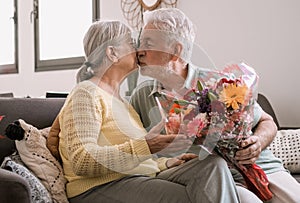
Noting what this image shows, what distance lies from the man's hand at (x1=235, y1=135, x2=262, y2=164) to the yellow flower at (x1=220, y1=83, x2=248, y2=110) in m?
0.16

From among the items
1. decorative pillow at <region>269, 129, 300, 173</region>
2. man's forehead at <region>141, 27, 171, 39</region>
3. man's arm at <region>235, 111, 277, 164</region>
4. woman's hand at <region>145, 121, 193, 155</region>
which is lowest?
decorative pillow at <region>269, 129, 300, 173</region>

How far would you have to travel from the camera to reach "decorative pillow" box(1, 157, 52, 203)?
1.71m

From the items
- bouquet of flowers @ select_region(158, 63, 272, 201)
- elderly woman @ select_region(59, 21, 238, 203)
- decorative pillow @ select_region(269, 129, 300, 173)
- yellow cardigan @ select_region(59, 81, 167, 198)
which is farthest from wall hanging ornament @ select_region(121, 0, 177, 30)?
bouquet of flowers @ select_region(158, 63, 272, 201)

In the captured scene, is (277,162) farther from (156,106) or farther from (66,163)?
(66,163)

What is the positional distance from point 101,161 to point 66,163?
0.84 feet

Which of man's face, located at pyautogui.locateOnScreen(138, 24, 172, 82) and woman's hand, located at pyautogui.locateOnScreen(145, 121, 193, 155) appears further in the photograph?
man's face, located at pyautogui.locateOnScreen(138, 24, 172, 82)

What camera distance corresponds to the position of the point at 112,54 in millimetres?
1884

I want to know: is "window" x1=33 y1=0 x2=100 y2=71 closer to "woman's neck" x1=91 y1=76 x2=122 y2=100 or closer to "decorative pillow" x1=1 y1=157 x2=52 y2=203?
"woman's neck" x1=91 y1=76 x2=122 y2=100

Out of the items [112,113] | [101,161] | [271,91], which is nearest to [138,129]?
[112,113]

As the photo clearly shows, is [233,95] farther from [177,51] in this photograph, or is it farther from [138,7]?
[138,7]

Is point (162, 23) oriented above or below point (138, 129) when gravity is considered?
above

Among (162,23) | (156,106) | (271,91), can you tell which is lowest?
(271,91)

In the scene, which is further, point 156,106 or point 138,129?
point 156,106

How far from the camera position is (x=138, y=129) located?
1864 millimetres
